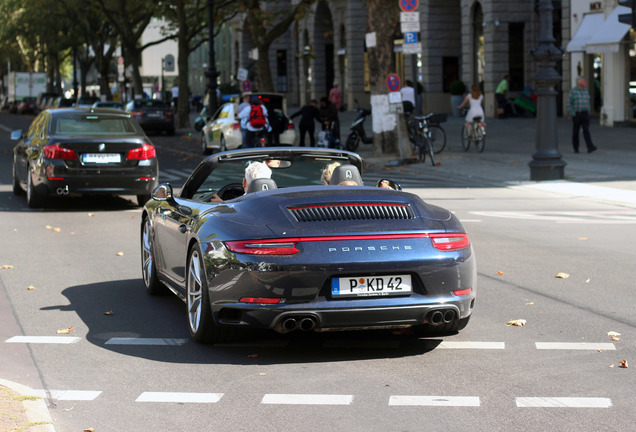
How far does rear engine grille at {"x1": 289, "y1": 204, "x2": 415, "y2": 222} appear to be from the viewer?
21.6 feet

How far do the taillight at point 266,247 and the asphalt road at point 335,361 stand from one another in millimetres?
683

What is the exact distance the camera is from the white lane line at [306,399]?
A: 5734mm

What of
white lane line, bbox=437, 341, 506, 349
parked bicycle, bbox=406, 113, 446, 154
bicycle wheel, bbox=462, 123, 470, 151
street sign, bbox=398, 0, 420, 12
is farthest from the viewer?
bicycle wheel, bbox=462, 123, 470, 151

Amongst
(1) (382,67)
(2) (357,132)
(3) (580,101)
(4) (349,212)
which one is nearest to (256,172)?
(4) (349,212)

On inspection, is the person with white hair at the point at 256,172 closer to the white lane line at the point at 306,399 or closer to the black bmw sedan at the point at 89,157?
the white lane line at the point at 306,399

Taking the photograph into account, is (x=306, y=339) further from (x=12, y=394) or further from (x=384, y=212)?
(x=12, y=394)

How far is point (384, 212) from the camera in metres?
6.70

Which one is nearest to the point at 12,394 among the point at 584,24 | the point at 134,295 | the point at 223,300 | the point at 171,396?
the point at 171,396

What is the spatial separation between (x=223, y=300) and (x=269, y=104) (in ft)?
79.9

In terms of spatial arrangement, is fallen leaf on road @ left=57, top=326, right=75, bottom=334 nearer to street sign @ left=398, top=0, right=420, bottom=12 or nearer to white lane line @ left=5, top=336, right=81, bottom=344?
white lane line @ left=5, top=336, right=81, bottom=344

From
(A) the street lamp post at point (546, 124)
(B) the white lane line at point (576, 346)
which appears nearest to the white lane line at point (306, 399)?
(B) the white lane line at point (576, 346)

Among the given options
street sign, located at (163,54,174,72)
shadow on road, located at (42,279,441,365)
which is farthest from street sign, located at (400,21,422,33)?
street sign, located at (163,54,174,72)

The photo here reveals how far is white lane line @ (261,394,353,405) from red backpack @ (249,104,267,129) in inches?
851

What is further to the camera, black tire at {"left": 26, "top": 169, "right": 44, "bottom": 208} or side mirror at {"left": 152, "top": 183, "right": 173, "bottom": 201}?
black tire at {"left": 26, "top": 169, "right": 44, "bottom": 208}
